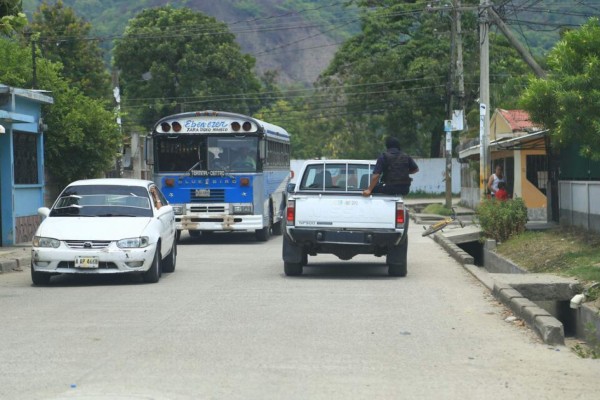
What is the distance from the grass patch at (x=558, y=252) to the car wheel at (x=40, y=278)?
8.05 meters

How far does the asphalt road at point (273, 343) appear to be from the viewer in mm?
8125

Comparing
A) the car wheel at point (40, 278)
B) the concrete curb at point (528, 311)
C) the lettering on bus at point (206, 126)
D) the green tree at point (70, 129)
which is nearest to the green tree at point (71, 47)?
the green tree at point (70, 129)

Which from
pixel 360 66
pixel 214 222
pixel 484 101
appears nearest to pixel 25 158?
pixel 214 222

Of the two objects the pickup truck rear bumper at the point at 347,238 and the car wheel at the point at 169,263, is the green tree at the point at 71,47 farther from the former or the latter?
the pickup truck rear bumper at the point at 347,238

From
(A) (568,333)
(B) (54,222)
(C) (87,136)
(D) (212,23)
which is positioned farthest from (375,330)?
(D) (212,23)

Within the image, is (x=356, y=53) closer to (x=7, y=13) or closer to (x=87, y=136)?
(x=87, y=136)

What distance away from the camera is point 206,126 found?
2650cm

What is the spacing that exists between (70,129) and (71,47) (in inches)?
989

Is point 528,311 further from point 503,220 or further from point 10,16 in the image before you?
point 503,220

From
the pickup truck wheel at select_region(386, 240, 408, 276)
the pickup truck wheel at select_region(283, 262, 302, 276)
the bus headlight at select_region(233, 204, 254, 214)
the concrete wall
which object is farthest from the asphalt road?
the bus headlight at select_region(233, 204, 254, 214)

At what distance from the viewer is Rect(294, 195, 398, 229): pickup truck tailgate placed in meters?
16.8

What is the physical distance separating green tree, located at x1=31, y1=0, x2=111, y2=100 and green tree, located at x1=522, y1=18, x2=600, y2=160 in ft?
123

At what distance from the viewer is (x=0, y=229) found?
2520cm

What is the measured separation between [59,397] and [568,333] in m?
8.39
